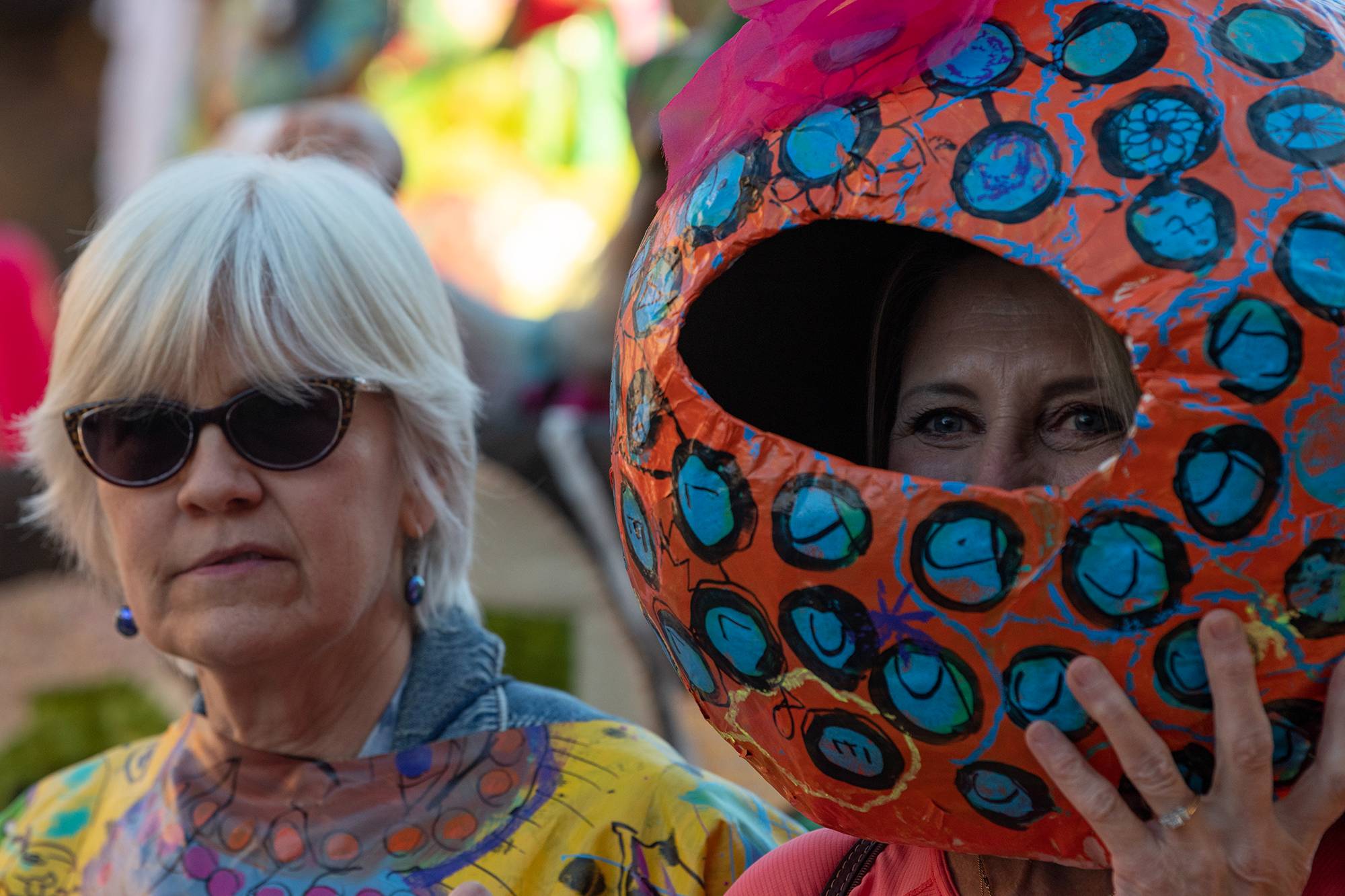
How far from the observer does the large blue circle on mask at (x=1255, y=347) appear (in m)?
1.21

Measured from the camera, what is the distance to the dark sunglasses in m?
2.05

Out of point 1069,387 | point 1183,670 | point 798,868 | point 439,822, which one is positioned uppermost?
point 1069,387

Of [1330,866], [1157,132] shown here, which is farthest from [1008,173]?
[1330,866]

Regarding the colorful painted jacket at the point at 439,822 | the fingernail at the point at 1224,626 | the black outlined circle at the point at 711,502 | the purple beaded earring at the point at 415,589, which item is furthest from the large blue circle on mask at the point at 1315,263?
the purple beaded earring at the point at 415,589

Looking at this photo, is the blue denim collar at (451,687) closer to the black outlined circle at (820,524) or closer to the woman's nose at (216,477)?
the woman's nose at (216,477)

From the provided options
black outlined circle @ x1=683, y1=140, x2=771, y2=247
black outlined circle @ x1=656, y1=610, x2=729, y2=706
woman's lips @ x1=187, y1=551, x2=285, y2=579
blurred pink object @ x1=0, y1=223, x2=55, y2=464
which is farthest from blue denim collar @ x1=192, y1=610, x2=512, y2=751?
blurred pink object @ x1=0, y1=223, x2=55, y2=464

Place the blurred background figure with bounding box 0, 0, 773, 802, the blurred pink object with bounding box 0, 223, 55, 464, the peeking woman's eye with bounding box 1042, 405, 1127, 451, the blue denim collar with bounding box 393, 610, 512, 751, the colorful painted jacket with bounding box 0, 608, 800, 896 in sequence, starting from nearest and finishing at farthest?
1. the peeking woman's eye with bounding box 1042, 405, 1127, 451
2. the colorful painted jacket with bounding box 0, 608, 800, 896
3. the blue denim collar with bounding box 393, 610, 512, 751
4. the blurred background figure with bounding box 0, 0, 773, 802
5. the blurred pink object with bounding box 0, 223, 55, 464

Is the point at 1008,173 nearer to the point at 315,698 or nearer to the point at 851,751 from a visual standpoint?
the point at 851,751

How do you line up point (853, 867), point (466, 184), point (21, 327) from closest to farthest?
point (853, 867) < point (21, 327) < point (466, 184)

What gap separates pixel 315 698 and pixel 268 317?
0.52 metres

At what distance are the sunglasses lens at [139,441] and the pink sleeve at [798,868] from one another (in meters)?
0.90

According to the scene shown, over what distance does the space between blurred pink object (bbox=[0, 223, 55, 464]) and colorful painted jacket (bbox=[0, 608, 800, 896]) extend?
10.9ft

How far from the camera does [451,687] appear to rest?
220cm

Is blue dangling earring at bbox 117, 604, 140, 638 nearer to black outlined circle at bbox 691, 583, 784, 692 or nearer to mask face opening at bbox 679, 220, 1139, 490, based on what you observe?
mask face opening at bbox 679, 220, 1139, 490
